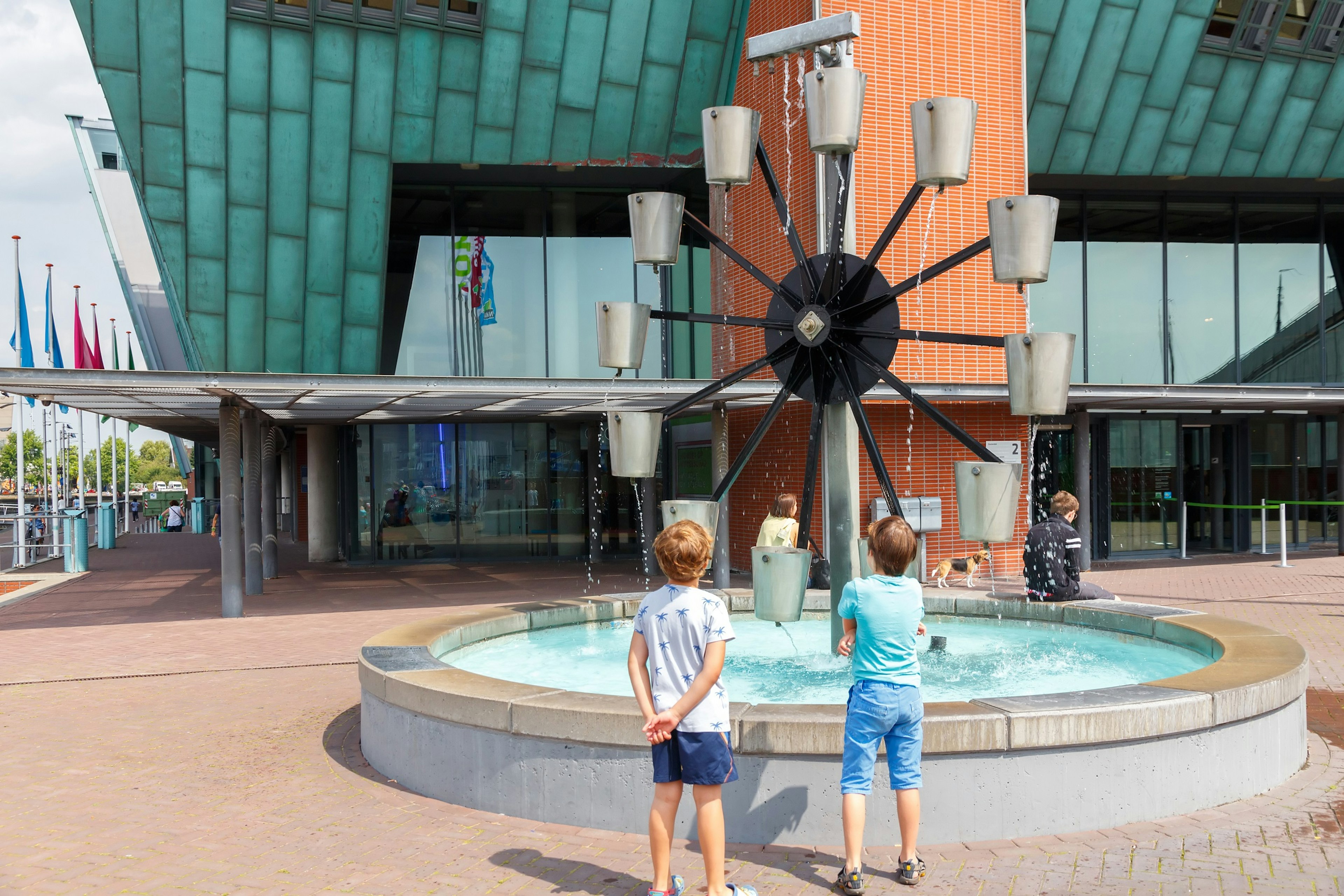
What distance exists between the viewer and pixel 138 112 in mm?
16688

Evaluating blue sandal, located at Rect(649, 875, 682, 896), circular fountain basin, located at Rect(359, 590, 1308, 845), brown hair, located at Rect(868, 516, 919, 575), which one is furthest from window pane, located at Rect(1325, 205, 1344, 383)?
blue sandal, located at Rect(649, 875, 682, 896)

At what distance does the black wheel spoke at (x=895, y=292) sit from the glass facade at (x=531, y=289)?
40.4ft

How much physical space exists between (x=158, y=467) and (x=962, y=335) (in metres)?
175

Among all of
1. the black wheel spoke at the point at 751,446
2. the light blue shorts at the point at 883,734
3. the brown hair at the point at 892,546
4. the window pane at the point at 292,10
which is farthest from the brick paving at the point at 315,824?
the window pane at the point at 292,10

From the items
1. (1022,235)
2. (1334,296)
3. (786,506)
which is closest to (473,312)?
(786,506)

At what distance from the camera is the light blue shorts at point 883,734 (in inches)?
192

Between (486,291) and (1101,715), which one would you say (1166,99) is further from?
(1101,715)

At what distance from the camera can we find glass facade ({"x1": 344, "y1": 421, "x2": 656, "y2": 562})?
2294cm

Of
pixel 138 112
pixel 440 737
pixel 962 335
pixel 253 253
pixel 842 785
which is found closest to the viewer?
pixel 842 785

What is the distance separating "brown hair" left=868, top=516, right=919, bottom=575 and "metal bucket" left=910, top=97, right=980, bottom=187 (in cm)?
347

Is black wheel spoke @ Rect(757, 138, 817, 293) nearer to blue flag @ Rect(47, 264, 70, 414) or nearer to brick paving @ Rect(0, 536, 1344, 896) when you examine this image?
brick paving @ Rect(0, 536, 1344, 896)

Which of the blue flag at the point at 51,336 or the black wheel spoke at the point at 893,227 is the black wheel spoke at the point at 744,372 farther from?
the blue flag at the point at 51,336

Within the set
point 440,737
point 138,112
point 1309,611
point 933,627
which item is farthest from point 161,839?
point 138,112

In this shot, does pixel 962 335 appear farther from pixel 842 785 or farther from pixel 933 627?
pixel 842 785
